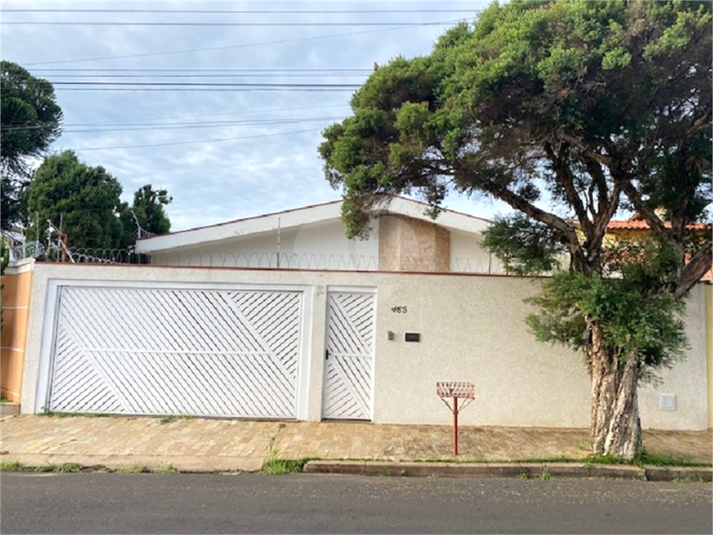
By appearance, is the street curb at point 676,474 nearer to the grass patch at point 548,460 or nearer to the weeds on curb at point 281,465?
the grass patch at point 548,460

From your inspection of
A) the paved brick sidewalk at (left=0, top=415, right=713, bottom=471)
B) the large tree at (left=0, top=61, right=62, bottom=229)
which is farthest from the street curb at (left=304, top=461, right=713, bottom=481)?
the large tree at (left=0, top=61, right=62, bottom=229)

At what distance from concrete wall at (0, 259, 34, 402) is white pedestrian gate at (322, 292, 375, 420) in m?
4.95

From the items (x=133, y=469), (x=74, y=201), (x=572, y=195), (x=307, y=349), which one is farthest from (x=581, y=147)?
(x=74, y=201)

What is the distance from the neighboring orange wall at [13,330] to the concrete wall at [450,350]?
338mm

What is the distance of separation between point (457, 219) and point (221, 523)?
7631mm

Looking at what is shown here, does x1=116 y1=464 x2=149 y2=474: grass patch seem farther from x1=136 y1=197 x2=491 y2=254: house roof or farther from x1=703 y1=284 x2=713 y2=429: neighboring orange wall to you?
x1=703 y1=284 x2=713 y2=429: neighboring orange wall

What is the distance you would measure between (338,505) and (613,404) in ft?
12.1

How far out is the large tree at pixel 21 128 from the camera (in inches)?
558

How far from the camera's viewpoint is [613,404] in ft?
19.5

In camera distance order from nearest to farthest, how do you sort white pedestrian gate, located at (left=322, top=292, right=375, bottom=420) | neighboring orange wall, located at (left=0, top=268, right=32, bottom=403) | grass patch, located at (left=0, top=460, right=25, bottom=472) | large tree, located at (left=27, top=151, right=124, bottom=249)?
grass patch, located at (left=0, top=460, right=25, bottom=472) → white pedestrian gate, located at (left=322, top=292, right=375, bottom=420) → neighboring orange wall, located at (left=0, top=268, right=32, bottom=403) → large tree, located at (left=27, top=151, right=124, bottom=249)

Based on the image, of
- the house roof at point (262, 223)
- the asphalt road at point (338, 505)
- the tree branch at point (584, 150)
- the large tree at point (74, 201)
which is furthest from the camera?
the large tree at point (74, 201)

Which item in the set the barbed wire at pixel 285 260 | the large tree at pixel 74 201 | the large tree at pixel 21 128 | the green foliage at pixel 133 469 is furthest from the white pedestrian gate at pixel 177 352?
the large tree at pixel 21 128

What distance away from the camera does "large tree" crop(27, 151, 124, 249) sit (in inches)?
434

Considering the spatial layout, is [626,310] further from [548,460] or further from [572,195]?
[548,460]
